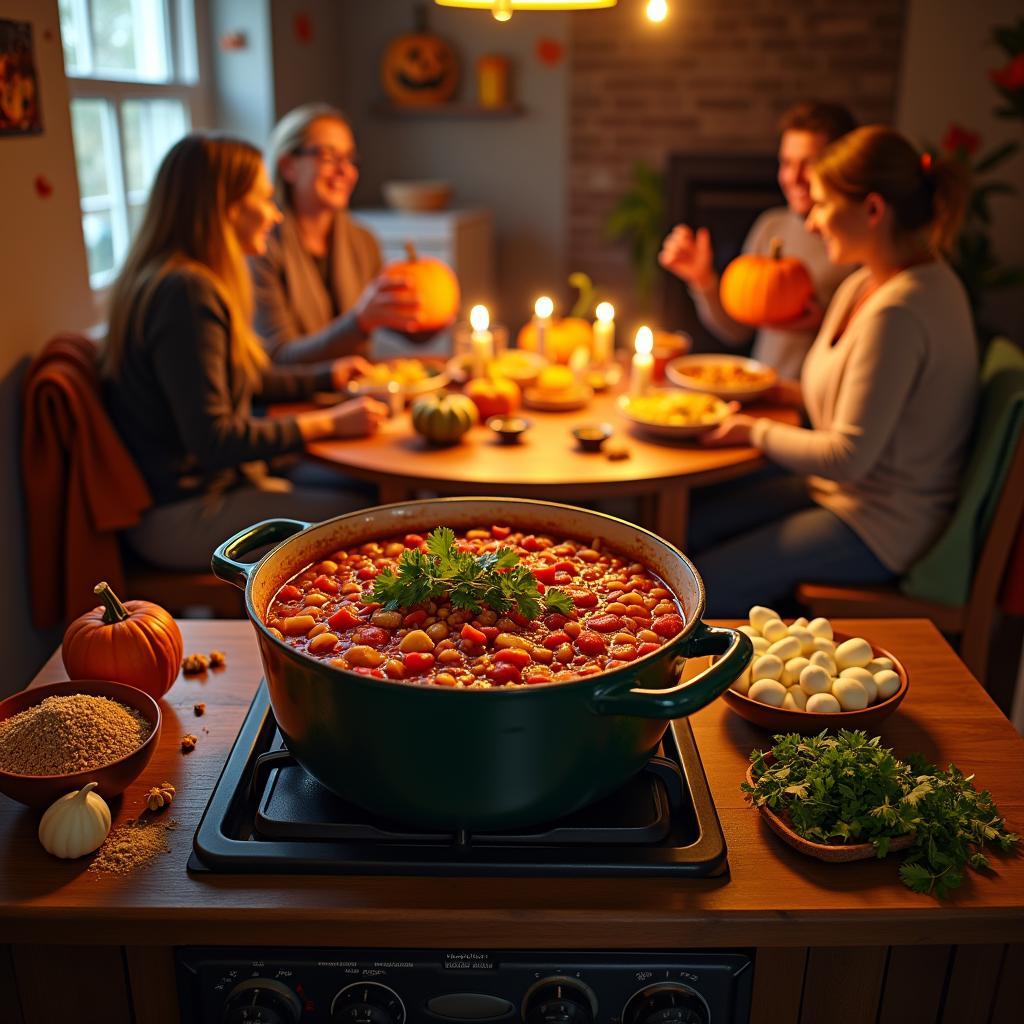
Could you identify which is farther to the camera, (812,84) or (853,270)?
(812,84)

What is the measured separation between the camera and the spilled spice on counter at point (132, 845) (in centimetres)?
111

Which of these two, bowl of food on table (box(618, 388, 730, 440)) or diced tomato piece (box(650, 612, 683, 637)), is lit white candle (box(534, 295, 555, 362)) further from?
diced tomato piece (box(650, 612, 683, 637))

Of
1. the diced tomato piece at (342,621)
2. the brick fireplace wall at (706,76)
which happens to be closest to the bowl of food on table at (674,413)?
the diced tomato piece at (342,621)

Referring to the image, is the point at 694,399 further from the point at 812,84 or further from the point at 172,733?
the point at 812,84

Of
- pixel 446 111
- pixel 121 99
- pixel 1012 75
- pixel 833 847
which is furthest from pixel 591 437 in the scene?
pixel 446 111

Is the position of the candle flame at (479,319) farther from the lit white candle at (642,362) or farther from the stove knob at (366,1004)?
the stove knob at (366,1004)

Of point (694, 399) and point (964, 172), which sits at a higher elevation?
point (964, 172)

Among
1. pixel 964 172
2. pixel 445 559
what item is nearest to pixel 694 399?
pixel 964 172

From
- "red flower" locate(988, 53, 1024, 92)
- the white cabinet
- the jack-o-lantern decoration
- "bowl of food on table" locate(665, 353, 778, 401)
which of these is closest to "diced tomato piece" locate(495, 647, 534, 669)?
"bowl of food on table" locate(665, 353, 778, 401)

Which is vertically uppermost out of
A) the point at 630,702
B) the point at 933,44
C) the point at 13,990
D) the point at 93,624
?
the point at 933,44

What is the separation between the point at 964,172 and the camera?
231cm

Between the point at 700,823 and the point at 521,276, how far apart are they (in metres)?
4.80

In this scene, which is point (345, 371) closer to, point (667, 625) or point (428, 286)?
point (428, 286)

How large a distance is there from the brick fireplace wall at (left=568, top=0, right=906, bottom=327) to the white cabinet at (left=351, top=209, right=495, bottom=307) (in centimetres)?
61
